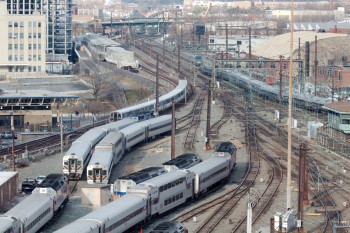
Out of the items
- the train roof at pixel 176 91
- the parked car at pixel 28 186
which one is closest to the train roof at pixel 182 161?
the parked car at pixel 28 186

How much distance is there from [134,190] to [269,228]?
103 inches

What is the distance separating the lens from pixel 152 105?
33688 mm

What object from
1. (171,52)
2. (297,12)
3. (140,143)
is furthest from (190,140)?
(297,12)

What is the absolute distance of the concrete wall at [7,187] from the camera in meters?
18.7

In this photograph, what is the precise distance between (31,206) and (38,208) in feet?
0.41

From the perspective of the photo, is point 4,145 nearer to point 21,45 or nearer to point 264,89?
point 264,89

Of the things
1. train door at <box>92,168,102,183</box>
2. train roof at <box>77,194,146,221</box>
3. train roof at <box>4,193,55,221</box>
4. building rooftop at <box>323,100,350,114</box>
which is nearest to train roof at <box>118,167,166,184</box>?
train roof at <box>77,194,146,221</box>

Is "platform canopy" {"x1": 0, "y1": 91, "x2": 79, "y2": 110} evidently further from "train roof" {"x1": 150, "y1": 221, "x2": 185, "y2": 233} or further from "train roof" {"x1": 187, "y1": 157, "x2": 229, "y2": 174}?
"train roof" {"x1": 150, "y1": 221, "x2": 185, "y2": 233}

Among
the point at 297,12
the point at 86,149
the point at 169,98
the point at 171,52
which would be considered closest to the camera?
the point at 86,149

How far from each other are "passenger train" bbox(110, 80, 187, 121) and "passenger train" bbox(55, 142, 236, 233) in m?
8.42

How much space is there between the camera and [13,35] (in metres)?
47.5

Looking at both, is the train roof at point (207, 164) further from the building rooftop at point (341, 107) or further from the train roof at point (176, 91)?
the train roof at point (176, 91)

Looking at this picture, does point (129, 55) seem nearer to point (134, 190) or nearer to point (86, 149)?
point (86, 149)

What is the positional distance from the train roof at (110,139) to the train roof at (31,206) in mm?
5221
